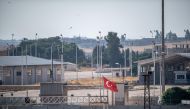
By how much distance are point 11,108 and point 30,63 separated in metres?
37.4

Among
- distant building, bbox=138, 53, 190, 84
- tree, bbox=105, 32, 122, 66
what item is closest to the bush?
distant building, bbox=138, 53, 190, 84

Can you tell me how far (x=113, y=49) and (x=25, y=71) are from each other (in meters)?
59.6

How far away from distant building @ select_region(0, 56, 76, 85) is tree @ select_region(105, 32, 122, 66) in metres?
51.8

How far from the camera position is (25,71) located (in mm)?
72438

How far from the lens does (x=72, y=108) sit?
121 ft

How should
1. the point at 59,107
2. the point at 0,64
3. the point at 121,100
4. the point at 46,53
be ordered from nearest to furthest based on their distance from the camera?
1. the point at 59,107
2. the point at 121,100
3. the point at 0,64
4. the point at 46,53

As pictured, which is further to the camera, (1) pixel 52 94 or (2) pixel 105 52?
(2) pixel 105 52

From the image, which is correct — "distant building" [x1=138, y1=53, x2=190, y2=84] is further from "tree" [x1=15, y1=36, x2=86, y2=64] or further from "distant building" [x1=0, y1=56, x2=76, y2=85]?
"tree" [x1=15, y1=36, x2=86, y2=64]

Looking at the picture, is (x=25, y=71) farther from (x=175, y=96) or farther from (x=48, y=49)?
(x=48, y=49)

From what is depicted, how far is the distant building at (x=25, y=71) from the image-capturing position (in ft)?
236

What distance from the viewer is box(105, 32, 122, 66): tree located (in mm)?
128125

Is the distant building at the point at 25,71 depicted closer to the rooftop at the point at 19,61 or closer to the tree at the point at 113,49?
the rooftop at the point at 19,61

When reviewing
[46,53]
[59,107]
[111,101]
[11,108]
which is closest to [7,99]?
[11,108]

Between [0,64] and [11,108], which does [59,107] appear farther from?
[0,64]
